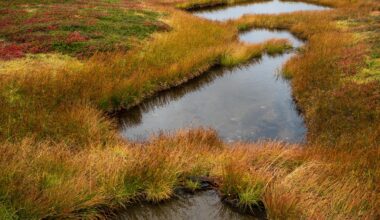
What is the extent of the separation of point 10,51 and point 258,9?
2714 cm

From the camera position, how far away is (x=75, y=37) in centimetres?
2052

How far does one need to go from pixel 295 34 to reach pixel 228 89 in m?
12.6

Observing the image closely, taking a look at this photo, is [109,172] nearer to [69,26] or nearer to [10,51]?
[10,51]

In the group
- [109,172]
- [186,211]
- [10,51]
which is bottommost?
[186,211]

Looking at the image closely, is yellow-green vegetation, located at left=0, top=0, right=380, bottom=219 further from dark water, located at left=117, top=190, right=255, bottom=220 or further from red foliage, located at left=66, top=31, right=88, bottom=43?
red foliage, located at left=66, top=31, right=88, bottom=43

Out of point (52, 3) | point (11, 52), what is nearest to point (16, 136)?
point (11, 52)

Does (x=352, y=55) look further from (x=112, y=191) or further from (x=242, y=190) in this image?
(x=112, y=191)

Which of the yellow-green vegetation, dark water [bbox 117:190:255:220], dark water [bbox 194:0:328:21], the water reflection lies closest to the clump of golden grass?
the yellow-green vegetation

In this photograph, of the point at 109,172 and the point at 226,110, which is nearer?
the point at 109,172

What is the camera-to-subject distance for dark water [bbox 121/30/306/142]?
14.0 m

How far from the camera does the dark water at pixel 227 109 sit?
46.0 feet

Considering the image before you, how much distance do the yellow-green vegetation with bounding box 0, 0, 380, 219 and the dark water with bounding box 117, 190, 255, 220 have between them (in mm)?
221

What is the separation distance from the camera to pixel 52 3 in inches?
1179

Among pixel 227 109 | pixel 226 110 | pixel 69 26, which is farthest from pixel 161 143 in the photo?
pixel 69 26
